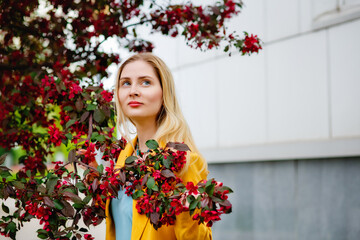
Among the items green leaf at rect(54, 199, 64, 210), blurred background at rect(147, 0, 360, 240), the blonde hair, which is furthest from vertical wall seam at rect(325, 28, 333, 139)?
green leaf at rect(54, 199, 64, 210)

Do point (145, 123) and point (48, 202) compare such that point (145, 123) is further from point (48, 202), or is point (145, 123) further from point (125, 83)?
point (48, 202)

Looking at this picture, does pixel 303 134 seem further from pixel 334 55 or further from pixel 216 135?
pixel 216 135

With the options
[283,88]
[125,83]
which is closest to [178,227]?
[125,83]

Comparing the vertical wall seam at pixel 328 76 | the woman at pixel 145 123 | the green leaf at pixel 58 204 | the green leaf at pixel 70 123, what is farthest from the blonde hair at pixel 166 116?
the vertical wall seam at pixel 328 76

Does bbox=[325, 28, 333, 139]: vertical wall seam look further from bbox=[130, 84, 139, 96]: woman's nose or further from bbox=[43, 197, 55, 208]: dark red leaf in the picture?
bbox=[43, 197, 55, 208]: dark red leaf

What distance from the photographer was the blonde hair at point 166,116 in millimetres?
2201

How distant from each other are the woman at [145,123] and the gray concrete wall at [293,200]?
2.77m

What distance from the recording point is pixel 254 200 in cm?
532

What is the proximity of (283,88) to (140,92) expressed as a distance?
3196mm

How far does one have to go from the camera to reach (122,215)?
6.98 feet

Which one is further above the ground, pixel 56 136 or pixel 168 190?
pixel 56 136

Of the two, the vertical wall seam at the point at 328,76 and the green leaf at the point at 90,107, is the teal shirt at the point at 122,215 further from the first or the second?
the vertical wall seam at the point at 328,76

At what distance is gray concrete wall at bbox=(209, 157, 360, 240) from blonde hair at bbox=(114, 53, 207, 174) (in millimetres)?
2724

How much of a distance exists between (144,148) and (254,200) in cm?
327
